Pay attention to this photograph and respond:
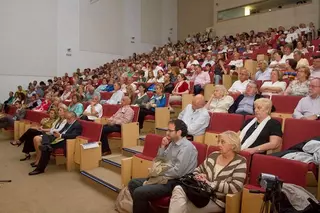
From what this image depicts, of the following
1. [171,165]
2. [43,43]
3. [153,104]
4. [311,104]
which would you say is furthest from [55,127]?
[43,43]

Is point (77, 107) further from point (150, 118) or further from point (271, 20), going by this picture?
point (271, 20)

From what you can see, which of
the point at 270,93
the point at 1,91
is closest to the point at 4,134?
the point at 1,91

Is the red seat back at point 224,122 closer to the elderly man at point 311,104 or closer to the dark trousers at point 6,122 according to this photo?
the elderly man at point 311,104

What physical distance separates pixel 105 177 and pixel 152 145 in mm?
769

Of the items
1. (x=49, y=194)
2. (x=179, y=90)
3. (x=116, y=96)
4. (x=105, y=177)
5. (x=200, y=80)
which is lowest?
(x=49, y=194)

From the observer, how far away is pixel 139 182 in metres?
2.42

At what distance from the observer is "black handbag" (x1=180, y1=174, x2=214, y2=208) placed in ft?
6.32

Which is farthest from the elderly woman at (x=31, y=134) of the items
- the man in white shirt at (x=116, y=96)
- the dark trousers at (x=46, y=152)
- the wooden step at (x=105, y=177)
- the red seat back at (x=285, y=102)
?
the red seat back at (x=285, y=102)

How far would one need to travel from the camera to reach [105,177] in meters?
3.27

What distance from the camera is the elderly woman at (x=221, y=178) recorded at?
1.95 meters

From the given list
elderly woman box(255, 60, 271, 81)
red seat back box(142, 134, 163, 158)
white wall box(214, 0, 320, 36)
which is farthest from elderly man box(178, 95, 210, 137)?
white wall box(214, 0, 320, 36)

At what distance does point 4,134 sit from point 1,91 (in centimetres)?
313

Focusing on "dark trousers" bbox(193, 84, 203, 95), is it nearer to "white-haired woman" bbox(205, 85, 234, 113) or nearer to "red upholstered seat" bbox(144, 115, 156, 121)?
"red upholstered seat" bbox(144, 115, 156, 121)

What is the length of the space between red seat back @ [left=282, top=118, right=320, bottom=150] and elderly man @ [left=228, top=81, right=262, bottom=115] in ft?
2.78
